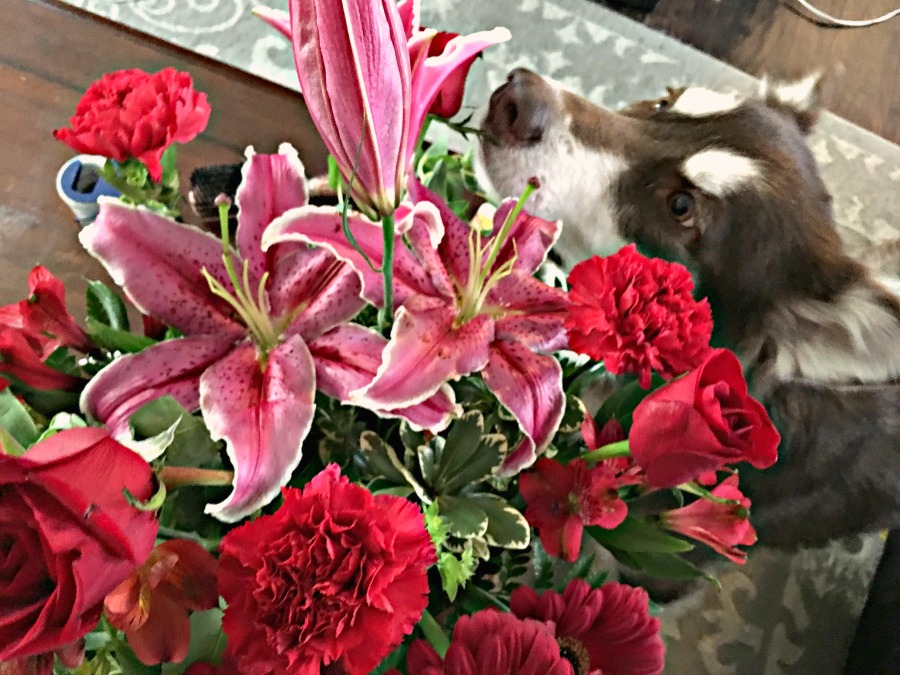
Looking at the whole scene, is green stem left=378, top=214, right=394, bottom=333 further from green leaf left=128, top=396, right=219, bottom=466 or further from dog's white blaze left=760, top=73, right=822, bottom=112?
dog's white blaze left=760, top=73, right=822, bottom=112

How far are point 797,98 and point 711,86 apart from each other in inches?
25.3

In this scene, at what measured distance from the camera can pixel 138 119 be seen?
1.15 ft

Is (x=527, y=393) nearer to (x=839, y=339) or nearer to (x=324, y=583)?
(x=324, y=583)

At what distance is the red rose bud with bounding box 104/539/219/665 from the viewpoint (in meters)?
0.25

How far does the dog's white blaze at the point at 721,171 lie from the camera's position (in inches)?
26.0

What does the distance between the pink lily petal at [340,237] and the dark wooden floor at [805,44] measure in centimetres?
144

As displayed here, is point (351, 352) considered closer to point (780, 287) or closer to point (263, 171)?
point (263, 171)

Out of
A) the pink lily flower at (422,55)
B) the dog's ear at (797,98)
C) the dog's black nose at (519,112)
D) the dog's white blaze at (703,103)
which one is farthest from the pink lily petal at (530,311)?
the dog's ear at (797,98)

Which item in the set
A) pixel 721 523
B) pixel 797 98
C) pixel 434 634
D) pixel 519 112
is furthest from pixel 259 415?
pixel 797 98

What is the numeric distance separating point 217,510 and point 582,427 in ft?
0.63

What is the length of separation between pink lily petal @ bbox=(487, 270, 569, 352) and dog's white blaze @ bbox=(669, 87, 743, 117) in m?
0.48

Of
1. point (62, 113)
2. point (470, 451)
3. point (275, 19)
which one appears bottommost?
point (62, 113)


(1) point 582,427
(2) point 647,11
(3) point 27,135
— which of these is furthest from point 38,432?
(2) point 647,11

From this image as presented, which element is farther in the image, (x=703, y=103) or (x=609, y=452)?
(x=703, y=103)
